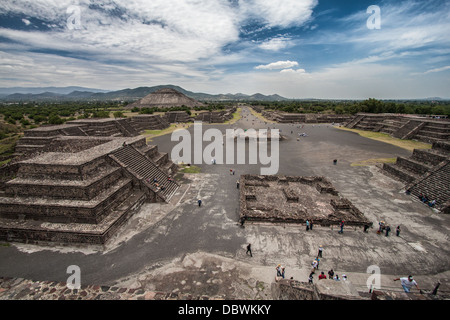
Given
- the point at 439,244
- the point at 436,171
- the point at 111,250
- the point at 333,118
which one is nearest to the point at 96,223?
the point at 111,250

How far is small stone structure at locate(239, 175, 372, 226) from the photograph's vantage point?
41.9ft

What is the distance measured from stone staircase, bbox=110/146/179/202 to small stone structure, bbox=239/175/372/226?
19.5 feet

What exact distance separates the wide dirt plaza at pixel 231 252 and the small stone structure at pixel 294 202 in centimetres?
45

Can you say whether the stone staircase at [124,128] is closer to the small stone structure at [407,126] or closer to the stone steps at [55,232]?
the stone steps at [55,232]

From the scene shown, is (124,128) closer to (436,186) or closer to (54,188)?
(54,188)

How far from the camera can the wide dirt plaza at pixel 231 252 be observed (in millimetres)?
8656

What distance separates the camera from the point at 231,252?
10320 mm

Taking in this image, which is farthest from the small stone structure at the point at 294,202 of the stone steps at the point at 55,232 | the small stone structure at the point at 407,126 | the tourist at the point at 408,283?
the small stone structure at the point at 407,126

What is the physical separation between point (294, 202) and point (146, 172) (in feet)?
39.3

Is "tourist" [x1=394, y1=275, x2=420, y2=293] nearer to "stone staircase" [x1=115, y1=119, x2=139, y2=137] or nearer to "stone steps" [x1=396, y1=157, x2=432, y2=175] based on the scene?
"stone steps" [x1=396, y1=157, x2=432, y2=175]

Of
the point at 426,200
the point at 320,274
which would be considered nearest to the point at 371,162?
the point at 426,200

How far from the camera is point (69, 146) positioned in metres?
18.4

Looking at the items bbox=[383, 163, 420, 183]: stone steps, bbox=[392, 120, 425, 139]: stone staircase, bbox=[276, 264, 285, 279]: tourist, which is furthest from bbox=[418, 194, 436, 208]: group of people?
bbox=[392, 120, 425, 139]: stone staircase
